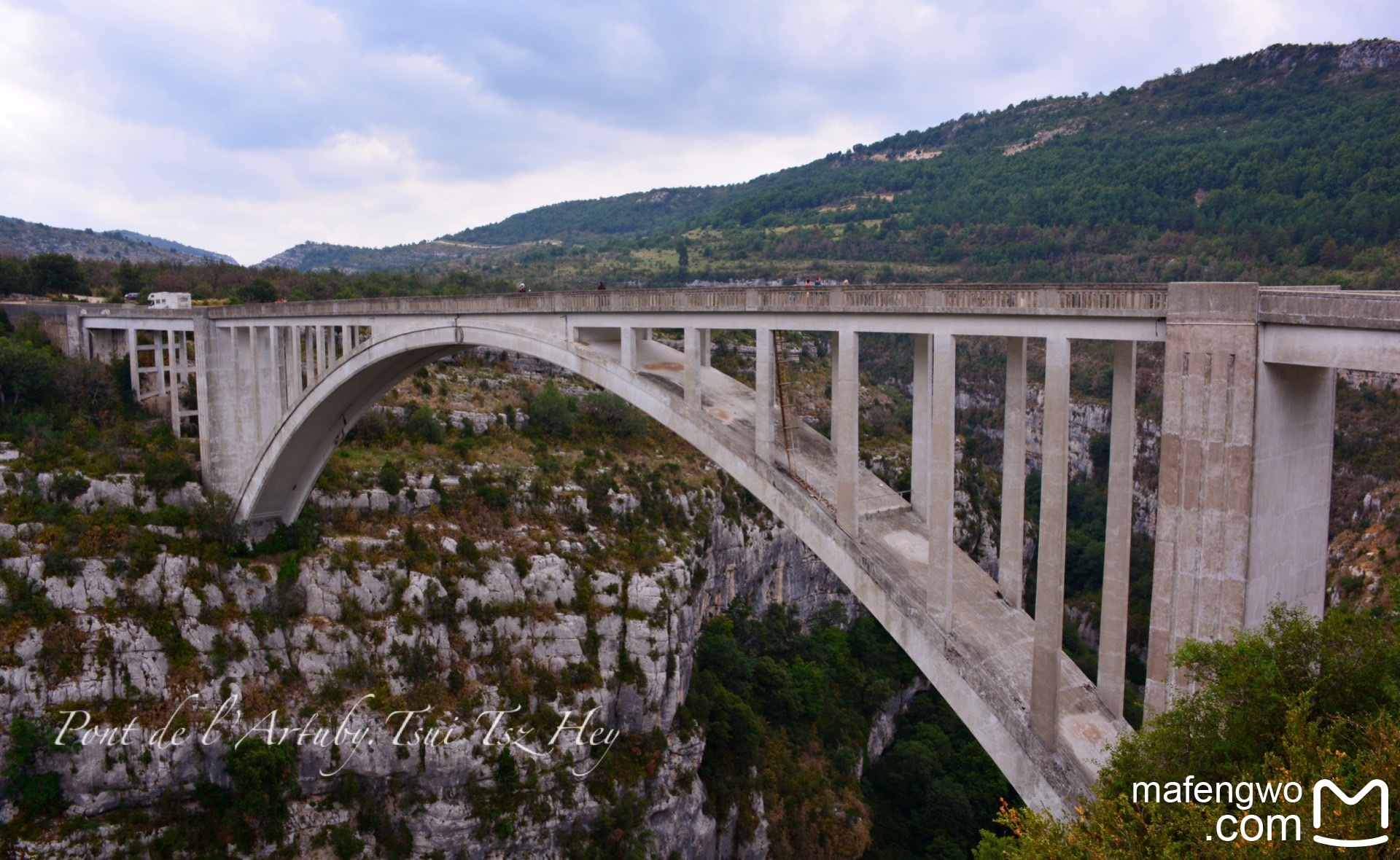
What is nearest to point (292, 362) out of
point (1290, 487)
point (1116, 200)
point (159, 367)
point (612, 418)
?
point (159, 367)

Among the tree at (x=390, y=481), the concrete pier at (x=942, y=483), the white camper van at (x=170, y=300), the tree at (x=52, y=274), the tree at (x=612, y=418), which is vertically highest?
the tree at (x=52, y=274)

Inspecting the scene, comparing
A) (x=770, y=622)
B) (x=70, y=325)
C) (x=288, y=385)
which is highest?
(x=70, y=325)

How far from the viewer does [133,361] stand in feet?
110

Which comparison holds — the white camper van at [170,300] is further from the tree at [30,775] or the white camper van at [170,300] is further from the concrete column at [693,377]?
the concrete column at [693,377]

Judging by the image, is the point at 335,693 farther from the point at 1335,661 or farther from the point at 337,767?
the point at 1335,661

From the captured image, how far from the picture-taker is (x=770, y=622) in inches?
1740

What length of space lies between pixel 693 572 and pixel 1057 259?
49.5m

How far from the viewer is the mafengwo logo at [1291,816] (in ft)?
21.6

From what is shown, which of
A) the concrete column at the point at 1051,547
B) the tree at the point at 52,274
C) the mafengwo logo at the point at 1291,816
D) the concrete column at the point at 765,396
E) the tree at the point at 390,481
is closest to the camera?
the mafengwo logo at the point at 1291,816

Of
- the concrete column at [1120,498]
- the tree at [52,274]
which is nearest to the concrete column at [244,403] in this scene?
the tree at [52,274]

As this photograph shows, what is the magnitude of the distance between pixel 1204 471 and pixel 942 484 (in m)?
3.58

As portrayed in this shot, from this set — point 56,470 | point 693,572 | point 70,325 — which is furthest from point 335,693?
point 70,325

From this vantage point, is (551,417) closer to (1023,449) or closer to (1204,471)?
(1023,449)

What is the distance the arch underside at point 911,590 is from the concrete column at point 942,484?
389 millimetres
